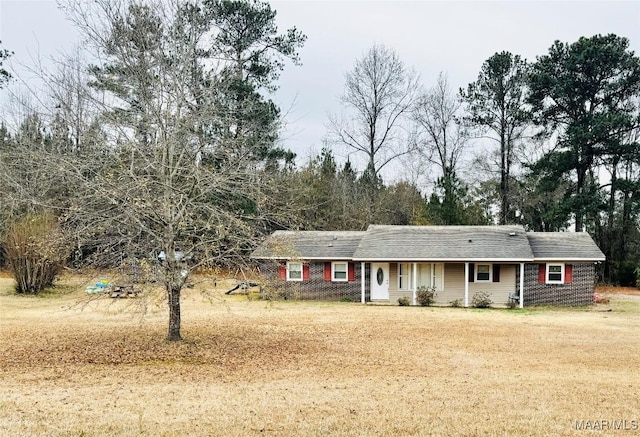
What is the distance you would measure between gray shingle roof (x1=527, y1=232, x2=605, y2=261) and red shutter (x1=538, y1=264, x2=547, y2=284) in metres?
0.52

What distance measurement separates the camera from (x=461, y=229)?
30.1m

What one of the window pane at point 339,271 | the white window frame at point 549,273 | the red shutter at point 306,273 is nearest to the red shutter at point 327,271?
the window pane at point 339,271

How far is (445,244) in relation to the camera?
28516mm

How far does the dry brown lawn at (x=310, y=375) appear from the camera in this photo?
25.6 ft

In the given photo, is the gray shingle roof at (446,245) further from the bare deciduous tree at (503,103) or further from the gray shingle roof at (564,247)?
the bare deciduous tree at (503,103)

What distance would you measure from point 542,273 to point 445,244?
4586 millimetres

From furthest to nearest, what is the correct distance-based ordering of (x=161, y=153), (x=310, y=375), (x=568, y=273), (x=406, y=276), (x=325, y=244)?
(x=325, y=244), (x=406, y=276), (x=568, y=273), (x=161, y=153), (x=310, y=375)

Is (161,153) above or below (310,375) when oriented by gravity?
above

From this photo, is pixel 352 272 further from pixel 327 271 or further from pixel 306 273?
pixel 306 273

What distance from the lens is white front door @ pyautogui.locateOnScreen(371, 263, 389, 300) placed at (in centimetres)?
2897

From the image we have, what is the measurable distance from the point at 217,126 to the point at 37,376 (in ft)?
22.3

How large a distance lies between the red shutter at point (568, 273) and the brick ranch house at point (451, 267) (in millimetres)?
45

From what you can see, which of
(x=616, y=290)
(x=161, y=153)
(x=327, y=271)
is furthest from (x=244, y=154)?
(x=616, y=290)

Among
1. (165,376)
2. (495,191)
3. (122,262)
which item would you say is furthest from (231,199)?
(495,191)
